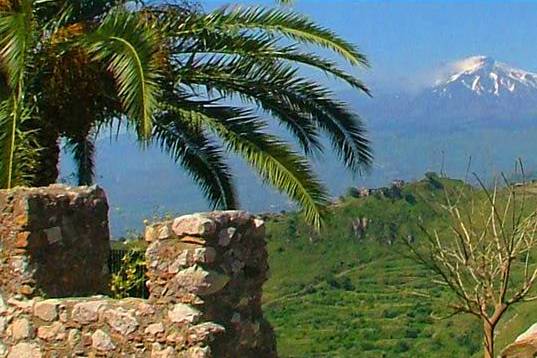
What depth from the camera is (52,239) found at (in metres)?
7.86

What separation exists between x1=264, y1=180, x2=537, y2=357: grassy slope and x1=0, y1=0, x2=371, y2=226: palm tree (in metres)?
25.5

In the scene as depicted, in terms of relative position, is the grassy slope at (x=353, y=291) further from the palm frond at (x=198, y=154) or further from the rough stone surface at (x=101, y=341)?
the rough stone surface at (x=101, y=341)

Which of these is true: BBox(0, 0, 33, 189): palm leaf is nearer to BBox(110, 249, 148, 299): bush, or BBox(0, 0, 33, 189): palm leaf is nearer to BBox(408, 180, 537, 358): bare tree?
BBox(110, 249, 148, 299): bush

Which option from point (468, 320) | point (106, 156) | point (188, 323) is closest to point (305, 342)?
point (468, 320)

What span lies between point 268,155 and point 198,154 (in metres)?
1.64

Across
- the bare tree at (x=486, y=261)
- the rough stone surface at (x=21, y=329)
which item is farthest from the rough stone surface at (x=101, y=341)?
the bare tree at (x=486, y=261)

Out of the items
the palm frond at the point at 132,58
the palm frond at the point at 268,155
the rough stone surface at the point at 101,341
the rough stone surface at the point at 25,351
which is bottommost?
the rough stone surface at the point at 25,351

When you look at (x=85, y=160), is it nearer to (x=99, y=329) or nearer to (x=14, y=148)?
(x=14, y=148)

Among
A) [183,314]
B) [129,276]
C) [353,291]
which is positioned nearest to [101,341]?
[183,314]

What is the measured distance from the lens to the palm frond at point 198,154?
12109 mm

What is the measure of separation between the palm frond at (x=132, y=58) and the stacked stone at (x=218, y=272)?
2.71m

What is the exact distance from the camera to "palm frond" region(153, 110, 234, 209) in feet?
39.7

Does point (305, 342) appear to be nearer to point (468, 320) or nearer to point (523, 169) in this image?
point (468, 320)

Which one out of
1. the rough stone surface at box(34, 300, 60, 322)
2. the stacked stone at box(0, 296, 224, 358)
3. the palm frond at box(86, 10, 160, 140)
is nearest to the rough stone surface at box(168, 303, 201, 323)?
the stacked stone at box(0, 296, 224, 358)
